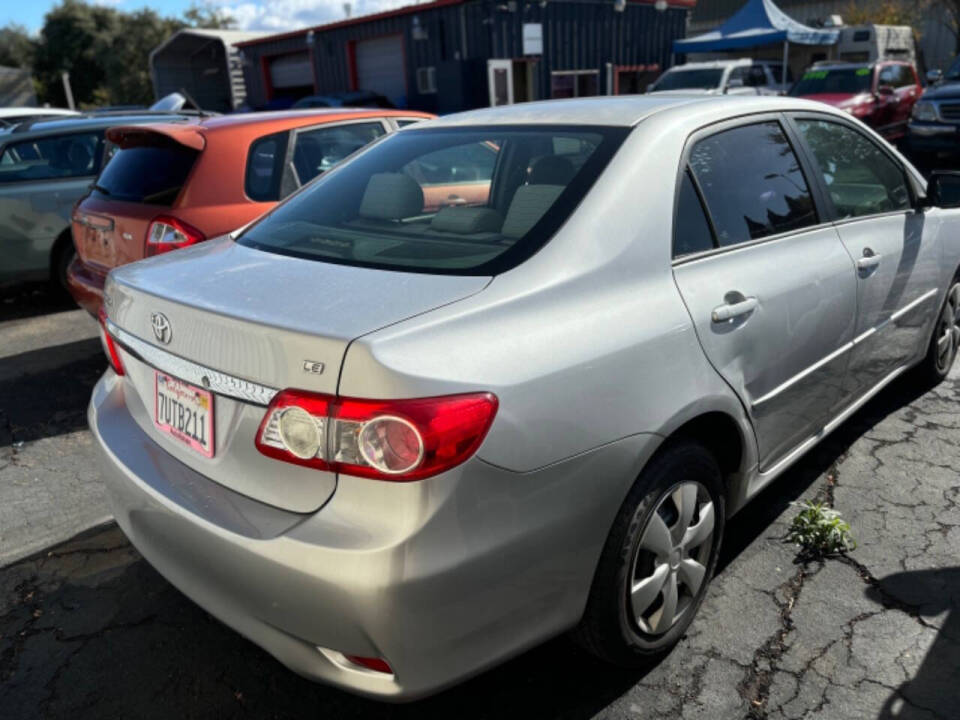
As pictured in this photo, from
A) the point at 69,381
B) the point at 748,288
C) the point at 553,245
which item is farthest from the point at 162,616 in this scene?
the point at 69,381

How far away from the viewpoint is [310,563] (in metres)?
1.71

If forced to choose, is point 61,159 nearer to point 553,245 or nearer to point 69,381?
point 69,381

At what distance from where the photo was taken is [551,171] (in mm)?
2436

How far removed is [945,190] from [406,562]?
3154 mm

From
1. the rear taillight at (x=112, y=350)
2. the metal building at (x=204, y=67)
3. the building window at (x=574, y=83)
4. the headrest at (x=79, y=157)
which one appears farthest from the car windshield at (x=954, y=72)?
the metal building at (x=204, y=67)

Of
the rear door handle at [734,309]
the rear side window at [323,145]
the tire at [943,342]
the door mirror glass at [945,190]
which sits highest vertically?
the rear side window at [323,145]

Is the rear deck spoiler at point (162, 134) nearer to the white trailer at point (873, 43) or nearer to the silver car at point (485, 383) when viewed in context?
the silver car at point (485, 383)

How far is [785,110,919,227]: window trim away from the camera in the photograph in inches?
120

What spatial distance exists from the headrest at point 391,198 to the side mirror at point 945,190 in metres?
2.36

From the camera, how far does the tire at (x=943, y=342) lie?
4.12 meters

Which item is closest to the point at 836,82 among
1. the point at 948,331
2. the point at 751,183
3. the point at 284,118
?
the point at 948,331

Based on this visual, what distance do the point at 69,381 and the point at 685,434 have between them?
416cm

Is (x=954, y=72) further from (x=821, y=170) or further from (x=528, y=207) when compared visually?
(x=528, y=207)

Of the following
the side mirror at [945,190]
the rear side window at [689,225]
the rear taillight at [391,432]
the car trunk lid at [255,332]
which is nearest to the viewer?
the rear taillight at [391,432]
